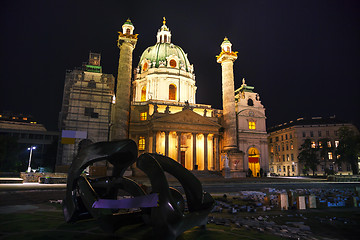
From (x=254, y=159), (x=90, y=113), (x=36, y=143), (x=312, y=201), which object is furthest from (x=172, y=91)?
(x=312, y=201)

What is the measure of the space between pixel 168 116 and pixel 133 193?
36272mm

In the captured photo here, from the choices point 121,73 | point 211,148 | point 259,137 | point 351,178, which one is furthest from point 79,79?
point 351,178

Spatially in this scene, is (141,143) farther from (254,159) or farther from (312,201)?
(312,201)

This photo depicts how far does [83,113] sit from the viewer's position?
3888 centimetres

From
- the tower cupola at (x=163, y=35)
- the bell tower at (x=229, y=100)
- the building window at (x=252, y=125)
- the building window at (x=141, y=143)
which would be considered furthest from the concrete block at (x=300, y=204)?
the tower cupola at (x=163, y=35)

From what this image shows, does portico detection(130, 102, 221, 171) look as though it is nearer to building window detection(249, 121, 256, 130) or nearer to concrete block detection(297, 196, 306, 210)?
building window detection(249, 121, 256, 130)

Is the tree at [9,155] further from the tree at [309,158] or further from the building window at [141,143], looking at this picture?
the tree at [309,158]

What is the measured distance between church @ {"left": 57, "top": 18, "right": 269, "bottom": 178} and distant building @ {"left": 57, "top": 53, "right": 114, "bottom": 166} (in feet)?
0.50

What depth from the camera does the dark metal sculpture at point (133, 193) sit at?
4.14m

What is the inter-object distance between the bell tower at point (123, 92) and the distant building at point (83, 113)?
470cm

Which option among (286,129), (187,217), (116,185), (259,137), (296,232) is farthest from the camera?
(286,129)

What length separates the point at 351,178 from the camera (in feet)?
98.6

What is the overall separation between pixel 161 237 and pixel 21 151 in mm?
52055

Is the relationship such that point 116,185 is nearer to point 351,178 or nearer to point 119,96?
point 119,96
